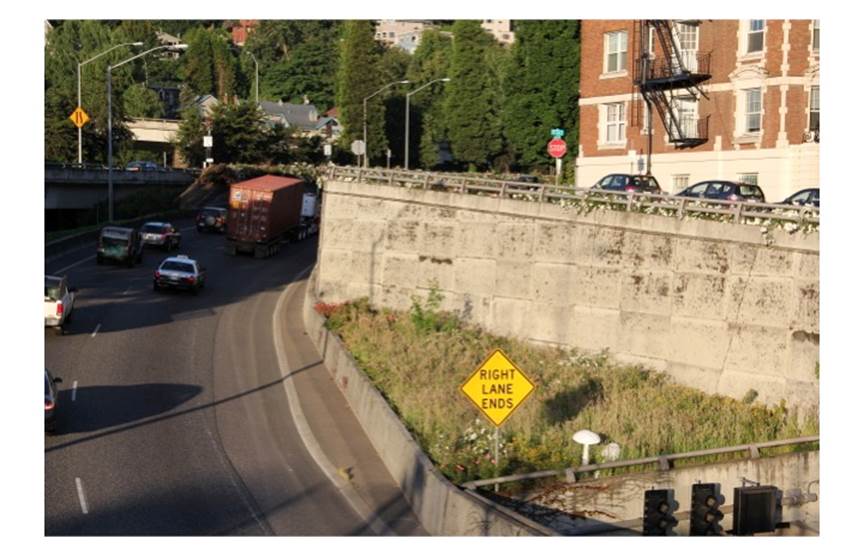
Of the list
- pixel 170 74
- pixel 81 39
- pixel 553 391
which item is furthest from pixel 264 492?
pixel 170 74

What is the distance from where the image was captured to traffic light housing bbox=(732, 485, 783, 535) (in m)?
25.0

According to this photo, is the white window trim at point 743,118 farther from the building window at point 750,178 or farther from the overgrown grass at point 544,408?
the overgrown grass at point 544,408

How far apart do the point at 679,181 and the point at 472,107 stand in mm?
49841

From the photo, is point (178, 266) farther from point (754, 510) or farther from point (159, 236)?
point (754, 510)

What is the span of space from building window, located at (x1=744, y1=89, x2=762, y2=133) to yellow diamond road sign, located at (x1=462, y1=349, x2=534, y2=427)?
27.0 metres

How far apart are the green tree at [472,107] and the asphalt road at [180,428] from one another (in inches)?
2024

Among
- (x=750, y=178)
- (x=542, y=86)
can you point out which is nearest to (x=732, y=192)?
(x=750, y=178)

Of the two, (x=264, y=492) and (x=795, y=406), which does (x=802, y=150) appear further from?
(x=264, y=492)

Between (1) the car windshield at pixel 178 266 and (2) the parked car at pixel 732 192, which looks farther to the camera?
(1) the car windshield at pixel 178 266

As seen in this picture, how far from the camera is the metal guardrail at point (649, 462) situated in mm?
25562

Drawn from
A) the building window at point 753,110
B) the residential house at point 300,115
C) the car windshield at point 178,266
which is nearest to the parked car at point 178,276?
the car windshield at point 178,266

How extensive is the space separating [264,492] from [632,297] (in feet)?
50.0

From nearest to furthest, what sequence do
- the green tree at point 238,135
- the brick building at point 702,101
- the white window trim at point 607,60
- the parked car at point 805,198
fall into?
the parked car at point 805,198
the brick building at point 702,101
the white window trim at point 607,60
the green tree at point 238,135

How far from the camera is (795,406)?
3234 centimetres
